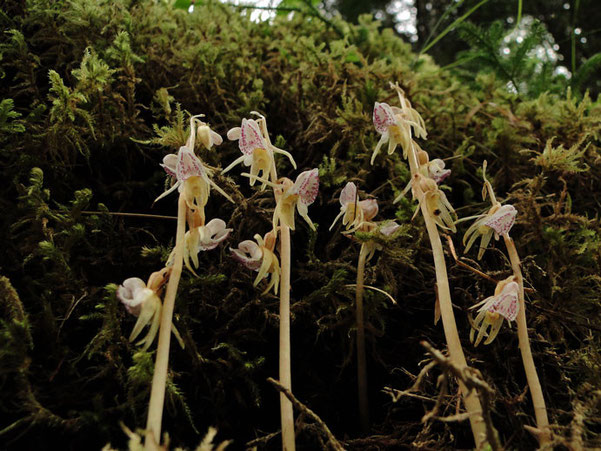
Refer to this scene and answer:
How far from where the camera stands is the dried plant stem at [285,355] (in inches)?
31.6

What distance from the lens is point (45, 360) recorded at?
0.97 metres

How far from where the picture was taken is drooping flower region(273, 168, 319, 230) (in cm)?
90

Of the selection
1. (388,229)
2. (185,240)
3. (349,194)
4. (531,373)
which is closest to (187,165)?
(185,240)

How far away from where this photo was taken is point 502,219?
34.7 inches

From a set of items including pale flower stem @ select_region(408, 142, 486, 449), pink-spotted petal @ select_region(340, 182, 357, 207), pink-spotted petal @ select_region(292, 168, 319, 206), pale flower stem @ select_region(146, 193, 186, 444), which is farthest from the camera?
pink-spotted petal @ select_region(340, 182, 357, 207)

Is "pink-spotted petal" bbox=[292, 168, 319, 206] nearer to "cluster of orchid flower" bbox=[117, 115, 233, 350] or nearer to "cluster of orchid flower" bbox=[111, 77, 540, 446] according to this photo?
"cluster of orchid flower" bbox=[111, 77, 540, 446]

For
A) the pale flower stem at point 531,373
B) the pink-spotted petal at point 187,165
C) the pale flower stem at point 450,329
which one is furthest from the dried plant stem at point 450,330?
the pink-spotted petal at point 187,165

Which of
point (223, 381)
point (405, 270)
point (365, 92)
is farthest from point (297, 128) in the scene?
point (223, 381)

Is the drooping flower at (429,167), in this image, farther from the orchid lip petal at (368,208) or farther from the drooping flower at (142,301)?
the drooping flower at (142,301)

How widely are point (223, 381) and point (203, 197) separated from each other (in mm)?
469

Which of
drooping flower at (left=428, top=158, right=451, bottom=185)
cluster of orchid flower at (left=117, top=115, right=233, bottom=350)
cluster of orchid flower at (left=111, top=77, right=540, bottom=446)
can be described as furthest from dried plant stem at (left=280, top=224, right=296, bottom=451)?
drooping flower at (left=428, top=158, right=451, bottom=185)

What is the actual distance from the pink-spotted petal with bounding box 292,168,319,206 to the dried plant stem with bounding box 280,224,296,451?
73 millimetres

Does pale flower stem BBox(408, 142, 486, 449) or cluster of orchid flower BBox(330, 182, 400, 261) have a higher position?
cluster of orchid flower BBox(330, 182, 400, 261)

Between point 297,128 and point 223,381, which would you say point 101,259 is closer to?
point 223,381
